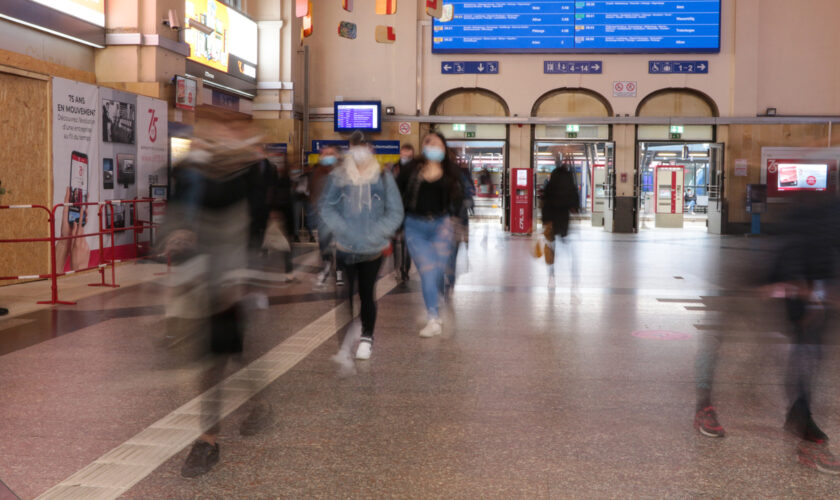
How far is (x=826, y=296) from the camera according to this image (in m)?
4.28

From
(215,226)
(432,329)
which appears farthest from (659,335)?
(215,226)

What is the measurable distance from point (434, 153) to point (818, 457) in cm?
436

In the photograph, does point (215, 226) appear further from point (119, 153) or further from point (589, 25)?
point (589, 25)

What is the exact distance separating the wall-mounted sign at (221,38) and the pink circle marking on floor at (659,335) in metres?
12.3

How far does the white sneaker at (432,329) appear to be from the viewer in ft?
24.4

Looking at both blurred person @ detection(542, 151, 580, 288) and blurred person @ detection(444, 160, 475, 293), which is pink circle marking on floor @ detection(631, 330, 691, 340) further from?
blurred person @ detection(542, 151, 580, 288)

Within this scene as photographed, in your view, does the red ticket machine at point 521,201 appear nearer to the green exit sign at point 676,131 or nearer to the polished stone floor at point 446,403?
the green exit sign at point 676,131

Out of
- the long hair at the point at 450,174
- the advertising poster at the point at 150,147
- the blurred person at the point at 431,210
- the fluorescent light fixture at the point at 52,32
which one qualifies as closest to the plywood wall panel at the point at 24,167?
the fluorescent light fixture at the point at 52,32

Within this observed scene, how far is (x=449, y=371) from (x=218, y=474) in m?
2.48

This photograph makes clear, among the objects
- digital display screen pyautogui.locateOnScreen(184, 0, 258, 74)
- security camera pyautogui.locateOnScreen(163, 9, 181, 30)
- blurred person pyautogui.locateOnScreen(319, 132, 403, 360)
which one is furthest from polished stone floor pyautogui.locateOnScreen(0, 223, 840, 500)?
digital display screen pyautogui.locateOnScreen(184, 0, 258, 74)

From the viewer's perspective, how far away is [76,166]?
12188 millimetres

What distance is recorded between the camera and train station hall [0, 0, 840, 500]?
4.04 meters

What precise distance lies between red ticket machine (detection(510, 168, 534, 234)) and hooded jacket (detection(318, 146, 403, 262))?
1770cm

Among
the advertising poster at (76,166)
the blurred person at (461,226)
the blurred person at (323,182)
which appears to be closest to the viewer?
the blurred person at (461,226)
